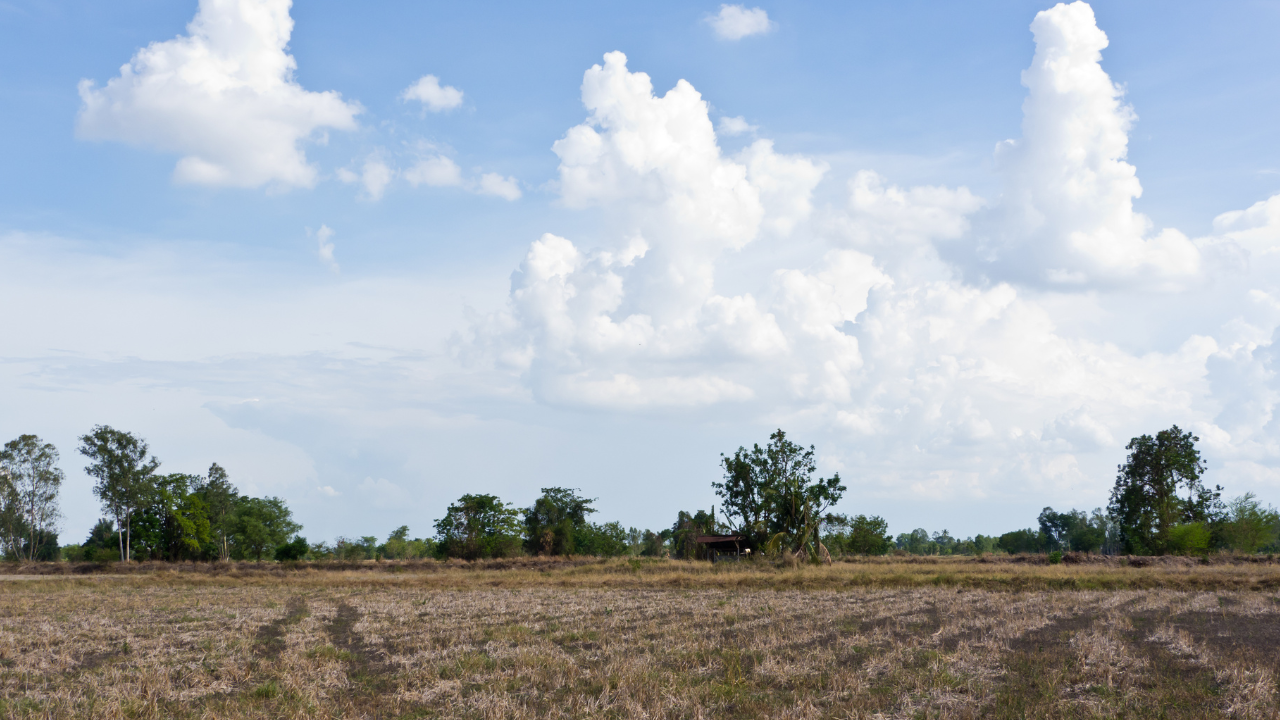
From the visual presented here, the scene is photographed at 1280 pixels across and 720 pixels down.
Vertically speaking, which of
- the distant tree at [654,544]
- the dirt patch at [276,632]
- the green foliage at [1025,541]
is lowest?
the green foliage at [1025,541]

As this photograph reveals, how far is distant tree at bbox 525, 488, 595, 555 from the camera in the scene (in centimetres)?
8562

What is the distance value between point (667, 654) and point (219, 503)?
9859 centimetres

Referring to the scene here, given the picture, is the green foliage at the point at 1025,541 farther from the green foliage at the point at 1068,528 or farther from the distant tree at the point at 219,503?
the distant tree at the point at 219,503

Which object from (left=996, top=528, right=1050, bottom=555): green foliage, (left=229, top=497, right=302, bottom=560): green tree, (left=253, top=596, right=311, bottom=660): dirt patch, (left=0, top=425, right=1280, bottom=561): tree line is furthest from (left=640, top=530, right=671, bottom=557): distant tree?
(left=996, top=528, right=1050, bottom=555): green foliage

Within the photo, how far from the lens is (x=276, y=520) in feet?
349

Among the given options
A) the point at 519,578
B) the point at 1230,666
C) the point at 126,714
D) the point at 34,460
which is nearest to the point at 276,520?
the point at 34,460

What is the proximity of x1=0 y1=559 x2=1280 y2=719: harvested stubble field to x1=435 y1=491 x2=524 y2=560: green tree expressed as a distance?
45009 mm

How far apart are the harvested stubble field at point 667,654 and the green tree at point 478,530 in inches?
1772

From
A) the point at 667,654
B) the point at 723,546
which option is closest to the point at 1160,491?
the point at 723,546

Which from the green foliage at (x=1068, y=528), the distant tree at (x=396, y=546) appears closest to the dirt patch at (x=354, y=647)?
the distant tree at (x=396, y=546)

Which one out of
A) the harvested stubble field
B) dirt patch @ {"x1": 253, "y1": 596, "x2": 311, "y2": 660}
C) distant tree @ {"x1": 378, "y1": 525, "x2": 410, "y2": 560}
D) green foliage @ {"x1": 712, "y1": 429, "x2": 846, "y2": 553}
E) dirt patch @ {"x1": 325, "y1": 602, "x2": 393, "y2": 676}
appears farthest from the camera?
distant tree @ {"x1": 378, "y1": 525, "x2": 410, "y2": 560}

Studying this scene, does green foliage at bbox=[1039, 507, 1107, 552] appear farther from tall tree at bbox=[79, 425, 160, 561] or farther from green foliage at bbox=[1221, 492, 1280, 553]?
tall tree at bbox=[79, 425, 160, 561]

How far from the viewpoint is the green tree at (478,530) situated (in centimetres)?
8094

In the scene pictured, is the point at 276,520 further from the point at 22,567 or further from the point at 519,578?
the point at 519,578
